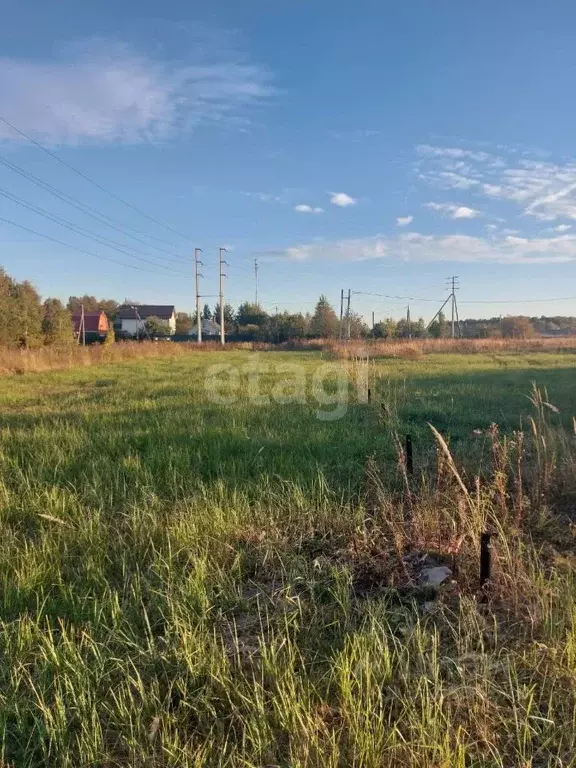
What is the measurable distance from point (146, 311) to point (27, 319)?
151 feet

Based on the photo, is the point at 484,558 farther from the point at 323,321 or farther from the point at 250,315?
the point at 250,315

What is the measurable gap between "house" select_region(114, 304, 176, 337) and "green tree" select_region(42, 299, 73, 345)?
2549 centimetres

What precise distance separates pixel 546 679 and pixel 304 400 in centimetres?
663

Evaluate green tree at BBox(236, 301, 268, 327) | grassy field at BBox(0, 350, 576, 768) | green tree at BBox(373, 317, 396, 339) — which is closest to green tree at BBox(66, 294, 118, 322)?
green tree at BBox(236, 301, 268, 327)

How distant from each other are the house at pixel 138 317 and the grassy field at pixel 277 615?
5873 cm

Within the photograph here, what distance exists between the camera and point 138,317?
61594 millimetres

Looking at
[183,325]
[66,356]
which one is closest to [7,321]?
[66,356]

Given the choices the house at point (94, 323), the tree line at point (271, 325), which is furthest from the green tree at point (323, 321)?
the house at point (94, 323)

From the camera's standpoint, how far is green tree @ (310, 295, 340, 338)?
46.3m

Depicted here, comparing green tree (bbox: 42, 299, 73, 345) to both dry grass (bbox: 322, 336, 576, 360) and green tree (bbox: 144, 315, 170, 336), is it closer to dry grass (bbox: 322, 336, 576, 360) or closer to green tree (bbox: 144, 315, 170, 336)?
dry grass (bbox: 322, 336, 576, 360)

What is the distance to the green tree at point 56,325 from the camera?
93.7 feet

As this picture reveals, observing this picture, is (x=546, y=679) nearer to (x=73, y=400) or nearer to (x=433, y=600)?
(x=433, y=600)

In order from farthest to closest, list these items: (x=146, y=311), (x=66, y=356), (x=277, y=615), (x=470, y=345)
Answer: (x=146, y=311) → (x=470, y=345) → (x=66, y=356) → (x=277, y=615)

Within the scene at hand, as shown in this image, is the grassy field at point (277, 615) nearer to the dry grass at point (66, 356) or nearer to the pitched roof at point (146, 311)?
the dry grass at point (66, 356)
